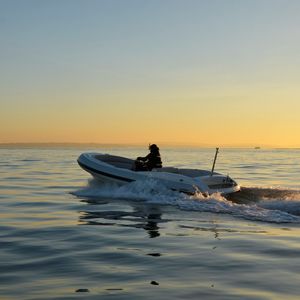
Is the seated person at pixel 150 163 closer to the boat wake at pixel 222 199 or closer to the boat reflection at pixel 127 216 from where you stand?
the boat wake at pixel 222 199

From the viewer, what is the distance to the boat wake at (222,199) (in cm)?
1247

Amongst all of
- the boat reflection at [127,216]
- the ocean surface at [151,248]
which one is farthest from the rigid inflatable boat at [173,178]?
the boat reflection at [127,216]

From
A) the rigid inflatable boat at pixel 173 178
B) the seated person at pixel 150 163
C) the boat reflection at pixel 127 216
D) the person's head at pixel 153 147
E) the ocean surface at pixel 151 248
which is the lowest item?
the boat reflection at pixel 127 216

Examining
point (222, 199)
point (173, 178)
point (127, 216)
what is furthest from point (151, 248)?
point (173, 178)

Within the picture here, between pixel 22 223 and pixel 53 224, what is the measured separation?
755 millimetres

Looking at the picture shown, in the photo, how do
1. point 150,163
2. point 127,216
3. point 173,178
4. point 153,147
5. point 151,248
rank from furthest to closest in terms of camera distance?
point 150,163, point 153,147, point 173,178, point 127,216, point 151,248

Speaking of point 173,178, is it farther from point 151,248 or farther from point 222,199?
point 151,248

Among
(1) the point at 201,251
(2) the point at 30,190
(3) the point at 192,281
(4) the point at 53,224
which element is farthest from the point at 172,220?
(2) the point at 30,190

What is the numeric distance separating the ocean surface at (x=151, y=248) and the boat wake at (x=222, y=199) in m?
0.04

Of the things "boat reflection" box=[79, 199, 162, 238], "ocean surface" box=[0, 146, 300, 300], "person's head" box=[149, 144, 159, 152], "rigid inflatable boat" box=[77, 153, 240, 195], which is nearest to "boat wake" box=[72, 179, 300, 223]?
"ocean surface" box=[0, 146, 300, 300]

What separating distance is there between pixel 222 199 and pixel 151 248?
7.31 meters

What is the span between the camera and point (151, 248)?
8469mm

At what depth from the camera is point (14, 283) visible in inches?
244

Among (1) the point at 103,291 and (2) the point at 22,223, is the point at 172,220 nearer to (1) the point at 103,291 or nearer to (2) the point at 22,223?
(2) the point at 22,223
